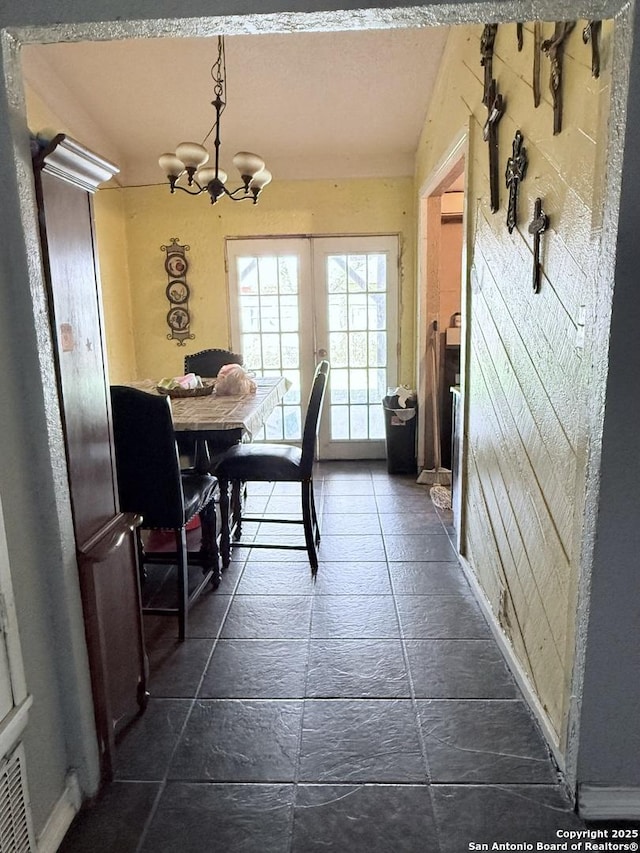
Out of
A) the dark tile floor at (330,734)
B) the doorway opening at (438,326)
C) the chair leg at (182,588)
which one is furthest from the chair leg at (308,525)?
the doorway opening at (438,326)

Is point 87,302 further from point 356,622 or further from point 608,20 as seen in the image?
point 356,622

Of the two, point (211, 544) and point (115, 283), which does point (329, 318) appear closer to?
point (115, 283)

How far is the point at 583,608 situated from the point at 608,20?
1317mm

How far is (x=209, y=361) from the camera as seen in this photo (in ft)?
13.5

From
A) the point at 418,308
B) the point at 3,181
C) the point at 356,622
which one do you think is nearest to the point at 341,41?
the point at 418,308

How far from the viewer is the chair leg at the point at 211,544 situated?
2.63m

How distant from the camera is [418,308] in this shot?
4.46m

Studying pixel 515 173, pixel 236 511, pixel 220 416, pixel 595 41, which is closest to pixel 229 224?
pixel 236 511

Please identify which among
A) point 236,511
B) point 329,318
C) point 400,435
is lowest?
point 236,511

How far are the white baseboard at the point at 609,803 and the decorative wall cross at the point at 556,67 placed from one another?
1.73 metres

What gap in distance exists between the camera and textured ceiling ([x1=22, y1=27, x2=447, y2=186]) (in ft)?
10.3

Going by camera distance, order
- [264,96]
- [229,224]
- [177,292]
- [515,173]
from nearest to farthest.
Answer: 1. [515,173]
2. [264,96]
3. [229,224]
4. [177,292]

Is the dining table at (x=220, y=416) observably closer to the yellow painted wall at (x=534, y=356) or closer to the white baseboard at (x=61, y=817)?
the yellow painted wall at (x=534, y=356)

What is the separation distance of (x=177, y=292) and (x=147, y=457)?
296cm
